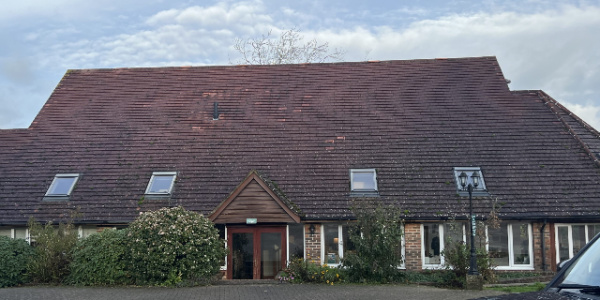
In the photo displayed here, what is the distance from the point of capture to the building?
60.4 ft

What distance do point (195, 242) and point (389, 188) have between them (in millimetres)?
6646

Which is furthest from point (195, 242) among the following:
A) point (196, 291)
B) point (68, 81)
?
point (68, 81)

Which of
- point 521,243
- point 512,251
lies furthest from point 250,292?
point 521,243

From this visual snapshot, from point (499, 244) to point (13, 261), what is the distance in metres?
14.1

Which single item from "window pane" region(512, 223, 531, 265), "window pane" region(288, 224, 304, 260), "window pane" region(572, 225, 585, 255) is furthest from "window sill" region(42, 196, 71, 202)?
"window pane" region(572, 225, 585, 255)

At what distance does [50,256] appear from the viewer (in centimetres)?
1606

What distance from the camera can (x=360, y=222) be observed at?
16484 millimetres

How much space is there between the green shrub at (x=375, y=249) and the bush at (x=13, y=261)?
344 inches

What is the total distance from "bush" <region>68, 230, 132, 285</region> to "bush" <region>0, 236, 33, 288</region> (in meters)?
1.51

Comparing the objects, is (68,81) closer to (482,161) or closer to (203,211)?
(203,211)

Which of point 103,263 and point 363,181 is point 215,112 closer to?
point 363,181

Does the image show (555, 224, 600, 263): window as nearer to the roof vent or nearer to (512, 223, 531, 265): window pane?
(512, 223, 531, 265): window pane

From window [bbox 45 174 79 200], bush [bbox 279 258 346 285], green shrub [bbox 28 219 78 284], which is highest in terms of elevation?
window [bbox 45 174 79 200]

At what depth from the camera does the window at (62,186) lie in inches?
768
